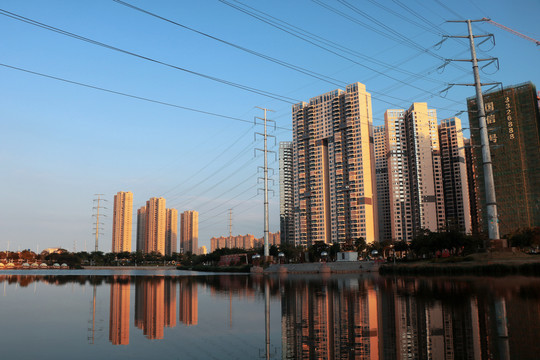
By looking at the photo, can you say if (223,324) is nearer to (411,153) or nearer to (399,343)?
(399,343)

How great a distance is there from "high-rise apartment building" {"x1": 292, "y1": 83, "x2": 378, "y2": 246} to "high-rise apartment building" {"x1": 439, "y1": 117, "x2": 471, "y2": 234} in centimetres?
3863

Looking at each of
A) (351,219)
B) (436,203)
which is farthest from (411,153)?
(351,219)

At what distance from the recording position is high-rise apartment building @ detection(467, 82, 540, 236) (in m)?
126

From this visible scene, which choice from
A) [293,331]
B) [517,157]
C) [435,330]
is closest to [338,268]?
[517,157]

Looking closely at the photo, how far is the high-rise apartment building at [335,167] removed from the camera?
172750mm

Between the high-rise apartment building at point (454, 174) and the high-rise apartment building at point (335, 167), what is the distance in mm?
38627

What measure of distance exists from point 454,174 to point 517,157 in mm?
60451

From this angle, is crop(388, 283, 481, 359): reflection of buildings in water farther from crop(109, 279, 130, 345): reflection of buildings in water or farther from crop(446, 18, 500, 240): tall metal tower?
crop(446, 18, 500, 240): tall metal tower

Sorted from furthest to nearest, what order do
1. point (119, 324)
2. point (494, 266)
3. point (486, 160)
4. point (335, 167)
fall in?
1. point (335, 167)
2. point (486, 160)
3. point (494, 266)
4. point (119, 324)

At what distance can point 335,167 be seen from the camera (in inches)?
7106

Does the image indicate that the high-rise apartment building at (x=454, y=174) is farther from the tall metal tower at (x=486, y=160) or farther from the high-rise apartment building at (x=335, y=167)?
the tall metal tower at (x=486, y=160)

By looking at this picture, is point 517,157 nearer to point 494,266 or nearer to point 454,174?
point 454,174

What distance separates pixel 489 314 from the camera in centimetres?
1933

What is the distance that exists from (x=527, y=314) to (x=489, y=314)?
60.2 inches
